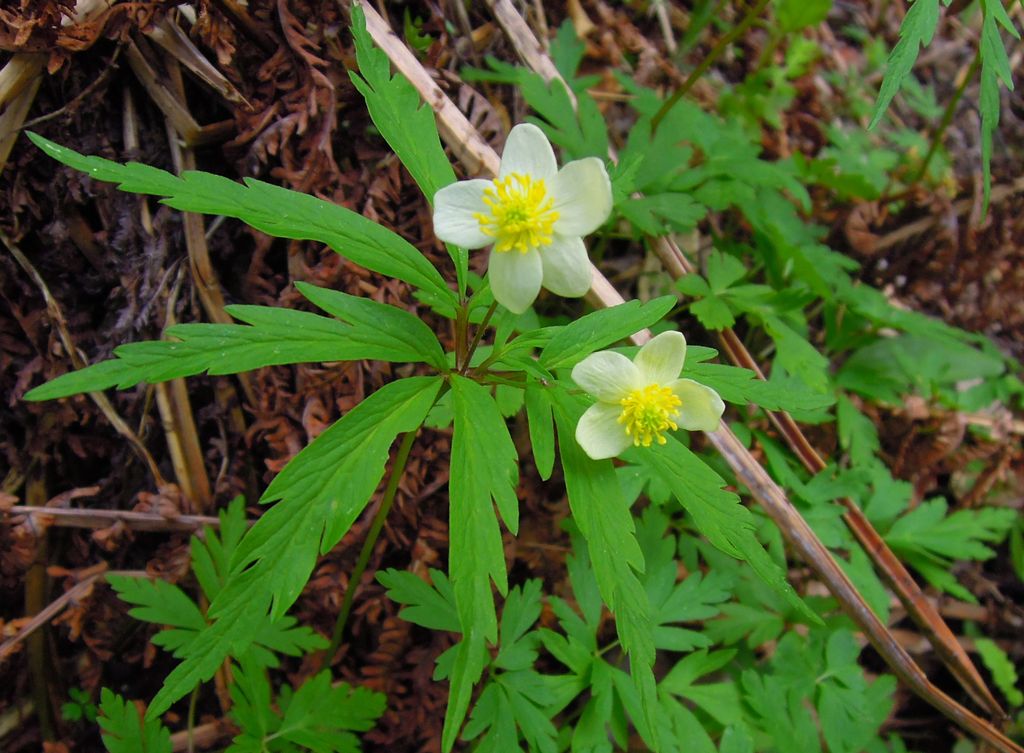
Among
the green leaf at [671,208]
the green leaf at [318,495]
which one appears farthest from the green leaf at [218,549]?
the green leaf at [671,208]

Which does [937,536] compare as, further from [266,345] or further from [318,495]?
[266,345]

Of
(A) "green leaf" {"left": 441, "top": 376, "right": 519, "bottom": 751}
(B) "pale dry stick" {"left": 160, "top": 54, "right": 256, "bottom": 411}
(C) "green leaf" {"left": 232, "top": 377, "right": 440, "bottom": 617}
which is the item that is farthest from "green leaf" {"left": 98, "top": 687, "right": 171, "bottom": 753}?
(B) "pale dry stick" {"left": 160, "top": 54, "right": 256, "bottom": 411}

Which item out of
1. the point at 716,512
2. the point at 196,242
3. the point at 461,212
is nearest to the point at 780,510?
the point at 716,512

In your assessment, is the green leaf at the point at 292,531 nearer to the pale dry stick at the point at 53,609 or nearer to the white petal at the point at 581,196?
the white petal at the point at 581,196

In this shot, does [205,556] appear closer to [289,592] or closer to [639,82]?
[289,592]

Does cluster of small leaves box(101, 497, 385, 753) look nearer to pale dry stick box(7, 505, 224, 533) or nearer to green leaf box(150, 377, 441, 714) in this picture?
pale dry stick box(7, 505, 224, 533)
